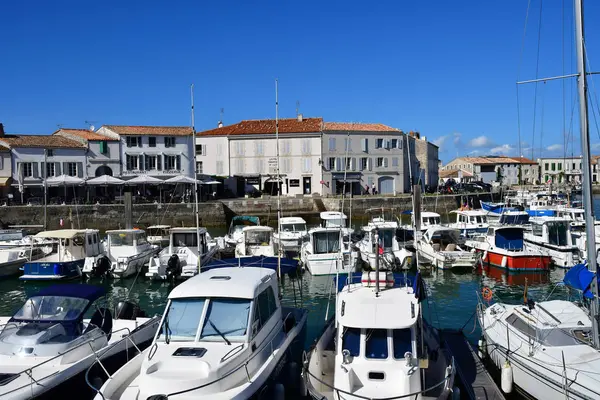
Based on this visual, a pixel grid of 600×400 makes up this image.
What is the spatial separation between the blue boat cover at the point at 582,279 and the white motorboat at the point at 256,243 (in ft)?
54.2

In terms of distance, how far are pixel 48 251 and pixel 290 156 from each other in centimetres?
3574

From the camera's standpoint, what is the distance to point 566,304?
13461 millimetres

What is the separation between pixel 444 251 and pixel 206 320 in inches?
730

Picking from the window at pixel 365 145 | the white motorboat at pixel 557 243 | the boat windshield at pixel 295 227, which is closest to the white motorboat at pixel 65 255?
the boat windshield at pixel 295 227

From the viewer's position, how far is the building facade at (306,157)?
60.3 metres

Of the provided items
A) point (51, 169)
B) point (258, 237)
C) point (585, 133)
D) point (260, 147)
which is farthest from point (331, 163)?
point (585, 133)

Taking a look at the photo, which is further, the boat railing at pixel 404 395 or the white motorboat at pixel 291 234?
the white motorboat at pixel 291 234

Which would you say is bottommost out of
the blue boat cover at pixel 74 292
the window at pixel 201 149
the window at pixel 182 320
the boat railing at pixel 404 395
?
the boat railing at pixel 404 395

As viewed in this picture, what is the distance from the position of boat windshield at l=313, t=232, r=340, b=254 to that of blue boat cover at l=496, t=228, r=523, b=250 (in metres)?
8.40

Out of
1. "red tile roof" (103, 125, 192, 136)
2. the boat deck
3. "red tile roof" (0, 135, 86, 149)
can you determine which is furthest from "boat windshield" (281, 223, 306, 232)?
"red tile roof" (0, 135, 86, 149)

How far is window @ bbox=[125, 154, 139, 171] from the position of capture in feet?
183

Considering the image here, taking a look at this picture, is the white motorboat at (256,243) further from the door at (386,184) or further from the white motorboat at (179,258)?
the door at (386,184)


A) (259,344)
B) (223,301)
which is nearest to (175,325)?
(223,301)

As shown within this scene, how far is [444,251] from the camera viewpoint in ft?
87.4
